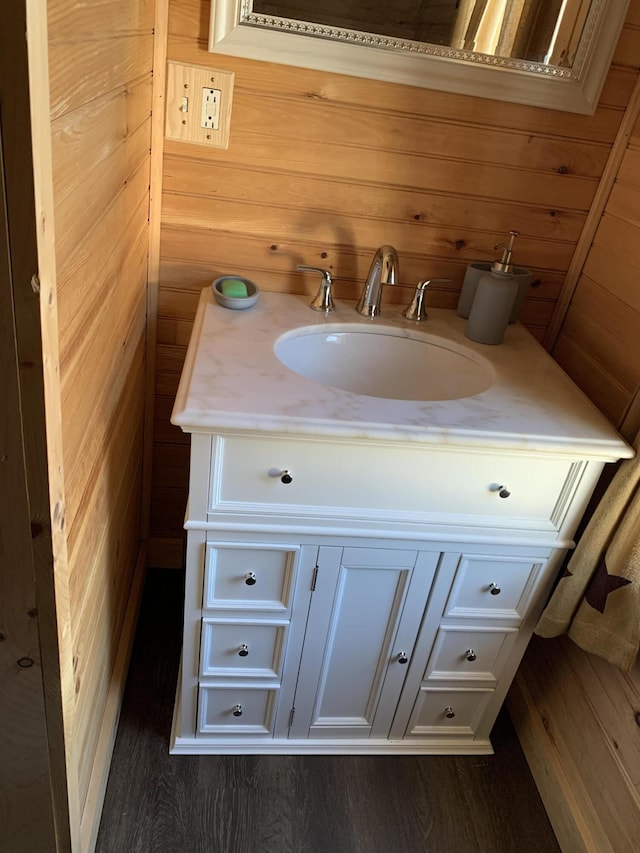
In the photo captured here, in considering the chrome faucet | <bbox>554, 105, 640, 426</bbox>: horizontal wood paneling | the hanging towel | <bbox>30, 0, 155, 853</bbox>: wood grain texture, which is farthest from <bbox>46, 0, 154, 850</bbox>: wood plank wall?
<bbox>554, 105, 640, 426</bbox>: horizontal wood paneling

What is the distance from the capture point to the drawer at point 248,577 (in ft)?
3.99

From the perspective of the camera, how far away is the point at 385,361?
4.88 ft

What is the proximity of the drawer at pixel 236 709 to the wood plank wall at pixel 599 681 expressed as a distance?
625mm

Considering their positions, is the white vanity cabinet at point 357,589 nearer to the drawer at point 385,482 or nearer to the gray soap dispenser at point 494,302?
the drawer at point 385,482

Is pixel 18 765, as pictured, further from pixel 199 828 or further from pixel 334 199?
pixel 334 199

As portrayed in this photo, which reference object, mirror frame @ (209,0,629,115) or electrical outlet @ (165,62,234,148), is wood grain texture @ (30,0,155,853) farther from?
mirror frame @ (209,0,629,115)

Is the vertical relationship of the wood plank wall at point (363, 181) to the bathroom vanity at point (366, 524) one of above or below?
above

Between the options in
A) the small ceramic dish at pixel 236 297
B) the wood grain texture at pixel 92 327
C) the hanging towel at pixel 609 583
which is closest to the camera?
the wood grain texture at pixel 92 327

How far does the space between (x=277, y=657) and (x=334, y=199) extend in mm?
984

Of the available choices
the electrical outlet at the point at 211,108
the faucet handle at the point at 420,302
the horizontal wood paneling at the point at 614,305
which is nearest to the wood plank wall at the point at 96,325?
the electrical outlet at the point at 211,108

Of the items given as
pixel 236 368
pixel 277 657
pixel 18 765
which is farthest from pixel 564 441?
pixel 18 765

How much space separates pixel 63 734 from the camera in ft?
2.99

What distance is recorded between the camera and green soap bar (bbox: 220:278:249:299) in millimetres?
1409

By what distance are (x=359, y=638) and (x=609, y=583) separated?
19.4 inches
